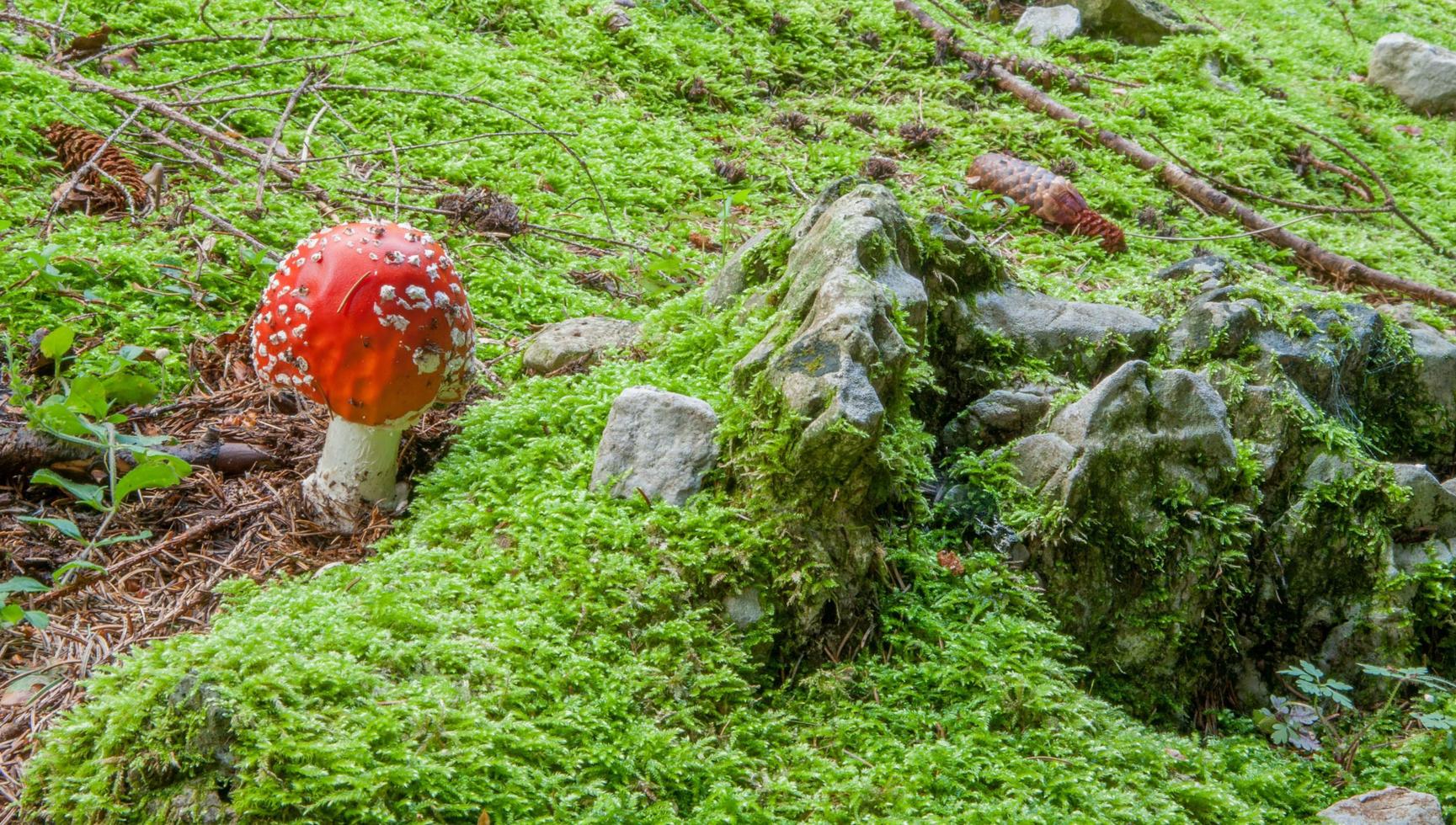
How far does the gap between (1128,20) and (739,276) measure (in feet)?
19.8

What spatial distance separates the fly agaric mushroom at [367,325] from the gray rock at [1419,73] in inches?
336

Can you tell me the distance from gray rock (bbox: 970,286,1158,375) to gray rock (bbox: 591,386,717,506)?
119 cm

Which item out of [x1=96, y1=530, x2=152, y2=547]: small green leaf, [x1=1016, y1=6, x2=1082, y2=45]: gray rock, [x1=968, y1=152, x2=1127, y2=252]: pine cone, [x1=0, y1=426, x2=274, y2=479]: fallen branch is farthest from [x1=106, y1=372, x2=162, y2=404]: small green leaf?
[x1=1016, y1=6, x2=1082, y2=45]: gray rock

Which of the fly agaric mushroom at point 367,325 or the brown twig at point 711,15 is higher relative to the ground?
the brown twig at point 711,15

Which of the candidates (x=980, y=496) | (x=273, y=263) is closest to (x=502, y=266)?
(x=273, y=263)

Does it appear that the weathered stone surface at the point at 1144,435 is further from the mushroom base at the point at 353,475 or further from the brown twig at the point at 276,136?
the brown twig at the point at 276,136

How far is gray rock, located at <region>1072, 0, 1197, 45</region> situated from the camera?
24.8ft

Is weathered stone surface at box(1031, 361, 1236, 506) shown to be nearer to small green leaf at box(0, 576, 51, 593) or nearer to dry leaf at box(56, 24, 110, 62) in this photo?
small green leaf at box(0, 576, 51, 593)

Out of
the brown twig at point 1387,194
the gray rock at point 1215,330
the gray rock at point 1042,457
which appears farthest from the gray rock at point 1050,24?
the gray rock at point 1042,457

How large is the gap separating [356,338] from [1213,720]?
104 inches

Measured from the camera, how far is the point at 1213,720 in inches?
106

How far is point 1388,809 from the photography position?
2.22 metres

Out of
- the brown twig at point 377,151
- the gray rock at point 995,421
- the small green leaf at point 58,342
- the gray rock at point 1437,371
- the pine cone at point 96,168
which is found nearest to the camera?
the small green leaf at point 58,342

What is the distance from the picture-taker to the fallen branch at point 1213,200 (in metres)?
5.09
